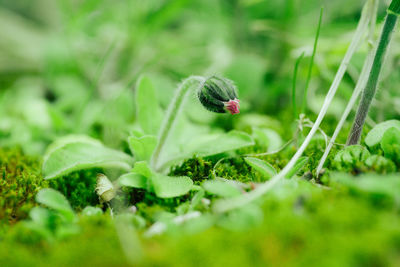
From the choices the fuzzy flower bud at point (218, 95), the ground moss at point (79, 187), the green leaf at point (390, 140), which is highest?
the fuzzy flower bud at point (218, 95)

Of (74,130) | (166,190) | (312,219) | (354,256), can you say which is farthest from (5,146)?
(354,256)

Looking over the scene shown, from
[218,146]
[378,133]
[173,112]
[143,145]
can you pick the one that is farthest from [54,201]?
[378,133]

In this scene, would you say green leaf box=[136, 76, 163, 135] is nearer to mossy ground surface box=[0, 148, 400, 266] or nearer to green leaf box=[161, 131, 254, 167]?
green leaf box=[161, 131, 254, 167]

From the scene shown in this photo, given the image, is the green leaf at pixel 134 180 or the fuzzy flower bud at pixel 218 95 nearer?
the green leaf at pixel 134 180

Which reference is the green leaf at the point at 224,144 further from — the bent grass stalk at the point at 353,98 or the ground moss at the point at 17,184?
the ground moss at the point at 17,184

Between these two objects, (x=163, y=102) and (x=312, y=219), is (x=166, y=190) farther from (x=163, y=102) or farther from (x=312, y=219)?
(x=163, y=102)

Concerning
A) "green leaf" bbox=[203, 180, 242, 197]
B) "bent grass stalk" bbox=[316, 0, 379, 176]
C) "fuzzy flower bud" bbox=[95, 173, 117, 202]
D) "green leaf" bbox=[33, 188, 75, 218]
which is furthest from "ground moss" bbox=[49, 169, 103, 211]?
"bent grass stalk" bbox=[316, 0, 379, 176]

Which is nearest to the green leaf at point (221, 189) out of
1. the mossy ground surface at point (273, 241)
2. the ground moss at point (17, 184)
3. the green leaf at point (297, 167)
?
the mossy ground surface at point (273, 241)

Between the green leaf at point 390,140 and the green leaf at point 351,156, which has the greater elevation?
the green leaf at point 390,140
